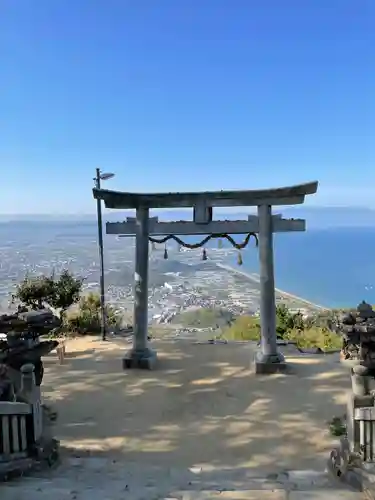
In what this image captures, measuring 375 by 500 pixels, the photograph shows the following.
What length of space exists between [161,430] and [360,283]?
1034 inches

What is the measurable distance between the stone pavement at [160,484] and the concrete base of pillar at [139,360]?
4202 mm

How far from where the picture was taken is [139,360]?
1028 centimetres

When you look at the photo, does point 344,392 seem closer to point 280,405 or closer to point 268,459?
point 280,405

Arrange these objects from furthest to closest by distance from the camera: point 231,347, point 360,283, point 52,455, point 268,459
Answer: point 360,283
point 231,347
point 268,459
point 52,455

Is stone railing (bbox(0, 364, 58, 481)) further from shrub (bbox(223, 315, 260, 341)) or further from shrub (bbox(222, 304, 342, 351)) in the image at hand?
shrub (bbox(223, 315, 260, 341))

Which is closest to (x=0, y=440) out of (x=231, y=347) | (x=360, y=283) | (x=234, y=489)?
(x=234, y=489)

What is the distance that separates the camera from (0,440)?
5152 mm

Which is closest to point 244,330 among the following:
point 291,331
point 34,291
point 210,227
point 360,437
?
point 291,331

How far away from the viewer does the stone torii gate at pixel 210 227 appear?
32.6 ft

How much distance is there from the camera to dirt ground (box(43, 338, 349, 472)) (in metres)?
6.41

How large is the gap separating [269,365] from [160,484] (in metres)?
5.25

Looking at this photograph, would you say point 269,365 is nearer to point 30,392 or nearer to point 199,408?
point 199,408

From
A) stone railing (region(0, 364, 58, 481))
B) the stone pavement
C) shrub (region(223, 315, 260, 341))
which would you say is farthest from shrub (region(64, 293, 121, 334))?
stone railing (region(0, 364, 58, 481))

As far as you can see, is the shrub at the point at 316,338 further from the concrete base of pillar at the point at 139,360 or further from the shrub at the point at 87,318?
the shrub at the point at 87,318
